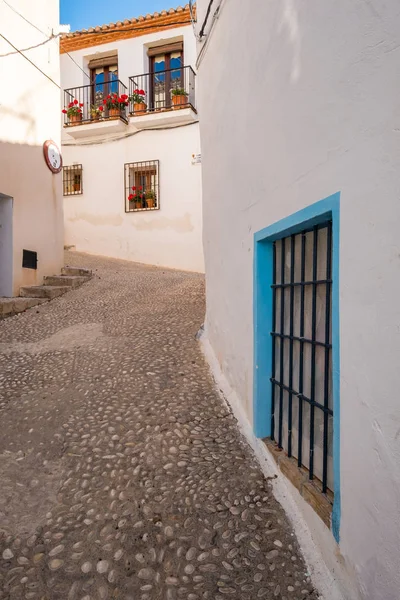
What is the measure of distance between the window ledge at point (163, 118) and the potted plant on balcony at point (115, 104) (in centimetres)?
45

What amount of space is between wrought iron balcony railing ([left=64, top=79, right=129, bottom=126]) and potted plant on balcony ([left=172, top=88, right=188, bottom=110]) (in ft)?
4.44

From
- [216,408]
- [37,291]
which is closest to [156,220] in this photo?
[37,291]

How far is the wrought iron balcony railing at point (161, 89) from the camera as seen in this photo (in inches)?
440

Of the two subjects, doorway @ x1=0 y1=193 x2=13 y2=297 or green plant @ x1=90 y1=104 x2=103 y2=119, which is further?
green plant @ x1=90 y1=104 x2=103 y2=119

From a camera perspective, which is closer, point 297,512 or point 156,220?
point 297,512

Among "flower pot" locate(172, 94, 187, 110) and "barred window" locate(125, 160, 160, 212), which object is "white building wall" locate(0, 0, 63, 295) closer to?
"barred window" locate(125, 160, 160, 212)

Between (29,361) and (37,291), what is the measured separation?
2.78 m

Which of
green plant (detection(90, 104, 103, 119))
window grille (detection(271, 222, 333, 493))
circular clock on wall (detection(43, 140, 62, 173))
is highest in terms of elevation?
green plant (detection(90, 104, 103, 119))

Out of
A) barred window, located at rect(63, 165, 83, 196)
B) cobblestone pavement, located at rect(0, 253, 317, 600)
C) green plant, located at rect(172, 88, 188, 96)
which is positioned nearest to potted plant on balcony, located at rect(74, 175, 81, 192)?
barred window, located at rect(63, 165, 83, 196)

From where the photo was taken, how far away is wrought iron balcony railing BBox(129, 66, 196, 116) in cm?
1118

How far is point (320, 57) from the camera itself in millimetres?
1719

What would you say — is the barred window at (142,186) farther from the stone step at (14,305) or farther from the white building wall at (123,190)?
the stone step at (14,305)

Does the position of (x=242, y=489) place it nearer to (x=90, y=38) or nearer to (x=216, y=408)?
(x=216, y=408)

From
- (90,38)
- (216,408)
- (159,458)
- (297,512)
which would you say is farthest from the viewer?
(90,38)
